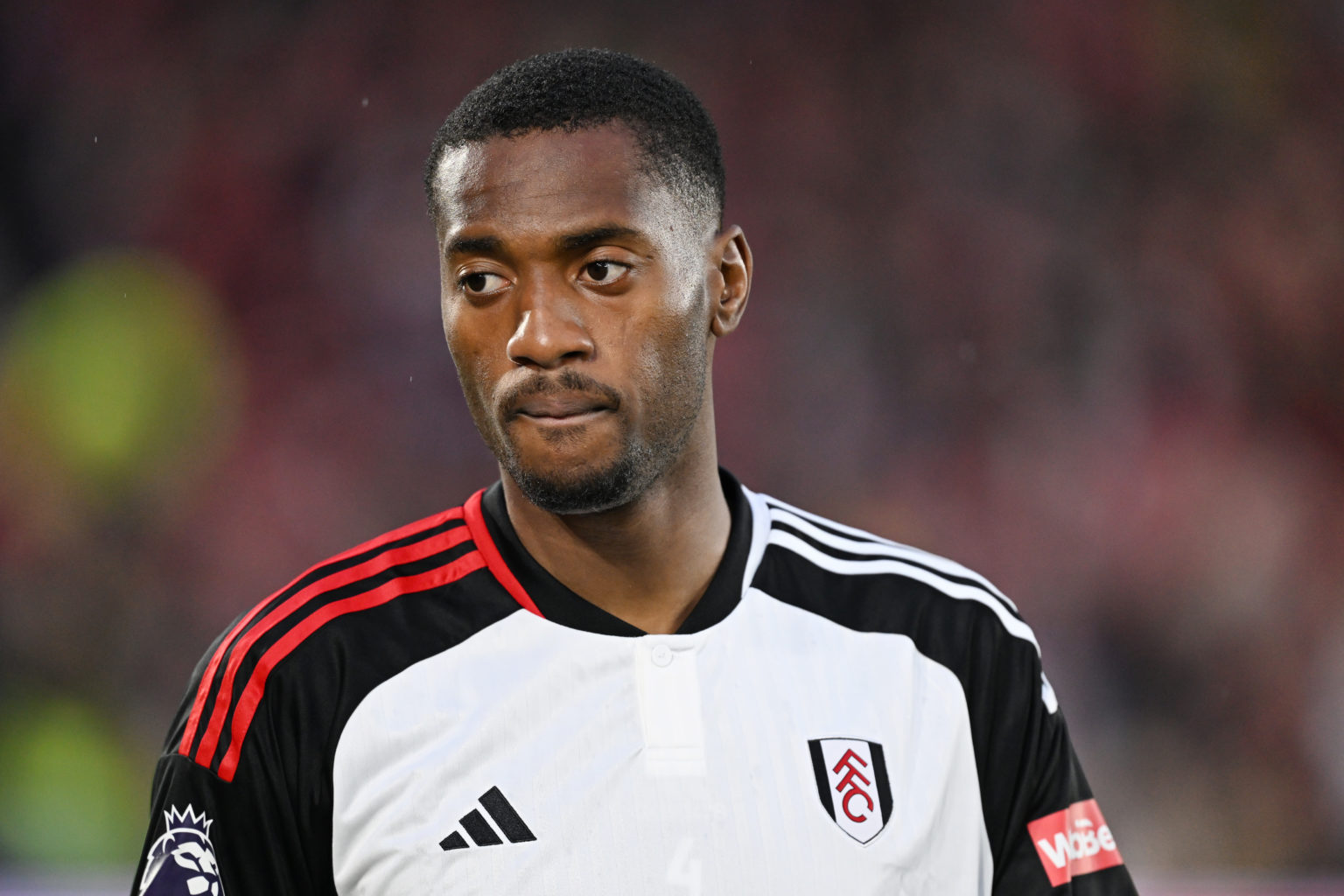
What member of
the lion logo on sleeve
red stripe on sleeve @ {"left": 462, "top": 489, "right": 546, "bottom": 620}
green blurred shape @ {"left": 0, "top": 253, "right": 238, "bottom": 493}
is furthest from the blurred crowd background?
the lion logo on sleeve

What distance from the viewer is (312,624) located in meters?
1.33

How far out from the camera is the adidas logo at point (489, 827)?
1.24 meters

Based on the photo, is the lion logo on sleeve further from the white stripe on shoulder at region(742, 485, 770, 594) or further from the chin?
the white stripe on shoulder at region(742, 485, 770, 594)

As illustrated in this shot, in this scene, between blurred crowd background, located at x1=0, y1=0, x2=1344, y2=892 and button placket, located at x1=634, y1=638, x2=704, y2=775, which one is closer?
button placket, located at x1=634, y1=638, x2=704, y2=775

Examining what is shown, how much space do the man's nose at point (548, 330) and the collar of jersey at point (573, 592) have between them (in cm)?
24

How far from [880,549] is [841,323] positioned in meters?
2.58

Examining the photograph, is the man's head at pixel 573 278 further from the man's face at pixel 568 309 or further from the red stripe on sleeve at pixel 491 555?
the red stripe on sleeve at pixel 491 555

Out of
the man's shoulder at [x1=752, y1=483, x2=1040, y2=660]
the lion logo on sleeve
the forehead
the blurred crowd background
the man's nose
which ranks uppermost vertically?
the blurred crowd background

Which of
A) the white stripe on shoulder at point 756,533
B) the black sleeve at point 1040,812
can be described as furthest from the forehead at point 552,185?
the black sleeve at point 1040,812

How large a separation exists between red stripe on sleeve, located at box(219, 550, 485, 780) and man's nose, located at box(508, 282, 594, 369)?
273mm

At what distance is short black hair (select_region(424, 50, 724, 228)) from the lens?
1.32 metres

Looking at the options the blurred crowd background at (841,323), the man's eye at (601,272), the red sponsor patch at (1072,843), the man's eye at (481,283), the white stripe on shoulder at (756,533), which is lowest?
the red sponsor patch at (1072,843)

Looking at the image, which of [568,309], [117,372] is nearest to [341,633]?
[568,309]

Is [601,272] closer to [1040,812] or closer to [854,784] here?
[854,784]
